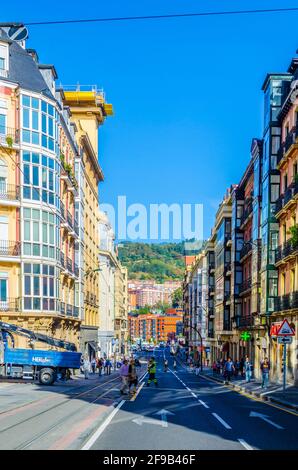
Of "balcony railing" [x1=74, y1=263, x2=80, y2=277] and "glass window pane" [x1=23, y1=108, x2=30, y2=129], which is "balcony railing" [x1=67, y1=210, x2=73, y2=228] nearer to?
"balcony railing" [x1=74, y1=263, x2=80, y2=277]

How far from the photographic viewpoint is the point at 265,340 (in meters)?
53.4

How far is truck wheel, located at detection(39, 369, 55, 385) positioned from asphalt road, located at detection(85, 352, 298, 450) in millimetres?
14897

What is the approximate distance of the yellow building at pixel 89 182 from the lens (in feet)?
249

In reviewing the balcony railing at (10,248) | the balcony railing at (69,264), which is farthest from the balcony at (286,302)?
the balcony railing at (69,264)

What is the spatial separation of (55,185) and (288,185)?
16.6m

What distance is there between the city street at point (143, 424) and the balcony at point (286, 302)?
1508 centimetres

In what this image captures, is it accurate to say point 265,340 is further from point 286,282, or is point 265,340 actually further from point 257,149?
point 257,149

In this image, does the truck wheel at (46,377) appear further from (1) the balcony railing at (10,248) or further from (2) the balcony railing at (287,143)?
(2) the balcony railing at (287,143)

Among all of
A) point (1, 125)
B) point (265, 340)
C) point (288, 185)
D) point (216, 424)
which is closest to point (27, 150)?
point (1, 125)

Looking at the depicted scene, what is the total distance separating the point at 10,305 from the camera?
48.1 meters

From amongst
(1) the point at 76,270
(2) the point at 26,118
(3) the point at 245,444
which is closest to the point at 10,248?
(2) the point at 26,118

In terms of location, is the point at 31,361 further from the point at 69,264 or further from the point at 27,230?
the point at 69,264

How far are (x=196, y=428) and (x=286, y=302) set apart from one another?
1149 inches

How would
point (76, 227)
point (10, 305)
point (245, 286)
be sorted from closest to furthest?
point (10, 305) → point (76, 227) → point (245, 286)
